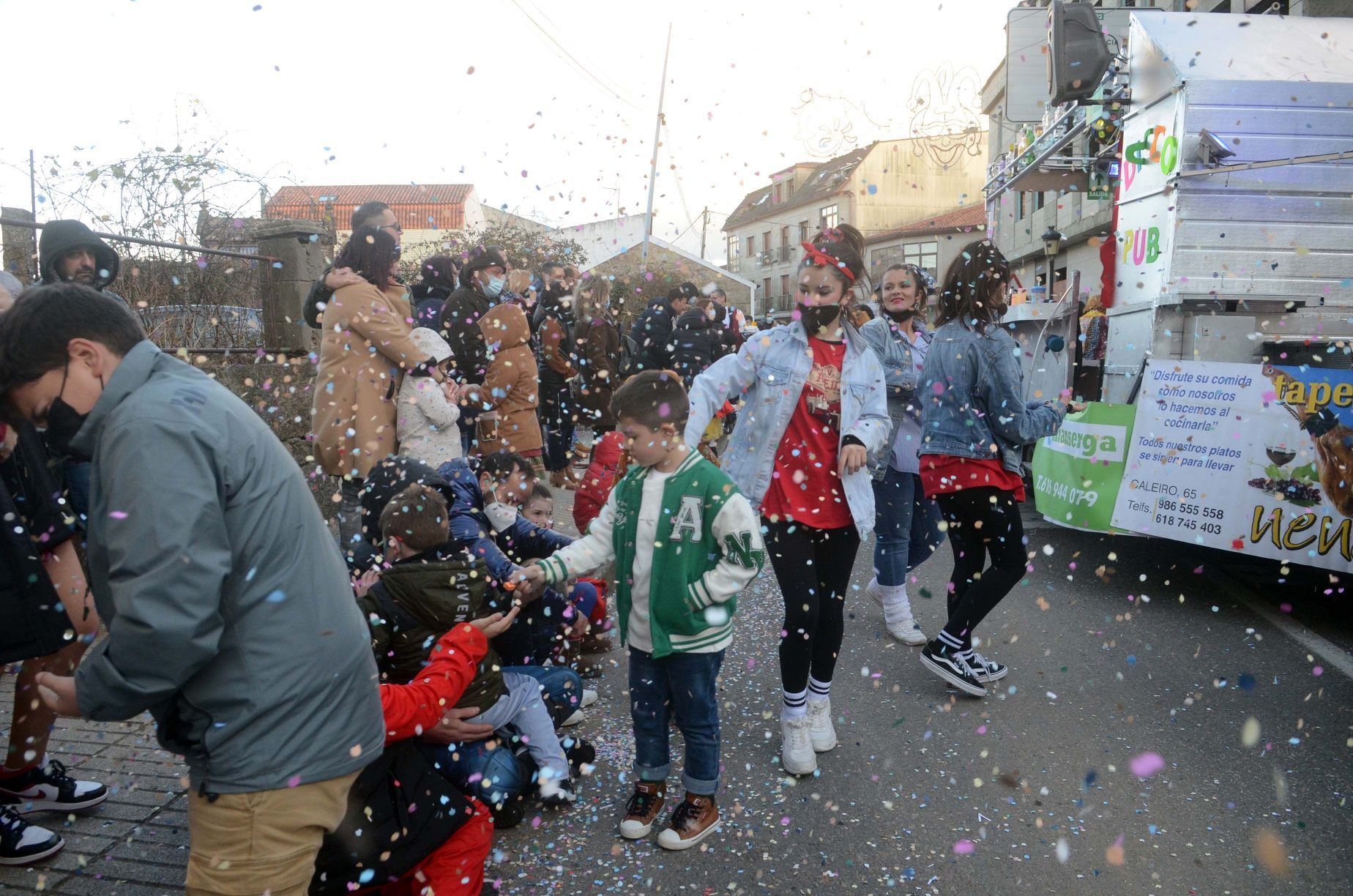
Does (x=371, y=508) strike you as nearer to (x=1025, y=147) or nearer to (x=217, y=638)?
(x=217, y=638)

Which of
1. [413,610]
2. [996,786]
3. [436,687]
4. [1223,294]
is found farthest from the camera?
[1223,294]

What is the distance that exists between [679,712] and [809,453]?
1147mm

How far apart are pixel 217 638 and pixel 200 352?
5.02m

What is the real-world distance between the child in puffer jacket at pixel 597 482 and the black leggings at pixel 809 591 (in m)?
2.24

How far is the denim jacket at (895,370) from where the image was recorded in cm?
491

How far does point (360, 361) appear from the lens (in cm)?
455

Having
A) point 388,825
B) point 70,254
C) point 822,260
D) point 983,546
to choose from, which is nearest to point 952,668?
point 983,546

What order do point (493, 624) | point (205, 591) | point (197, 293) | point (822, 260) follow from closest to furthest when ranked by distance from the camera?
point (205, 591)
point (493, 624)
point (822, 260)
point (197, 293)

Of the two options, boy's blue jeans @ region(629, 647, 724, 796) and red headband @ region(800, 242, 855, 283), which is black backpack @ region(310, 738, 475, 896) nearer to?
boy's blue jeans @ region(629, 647, 724, 796)

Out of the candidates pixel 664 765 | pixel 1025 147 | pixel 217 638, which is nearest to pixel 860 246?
pixel 664 765

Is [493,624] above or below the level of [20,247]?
below

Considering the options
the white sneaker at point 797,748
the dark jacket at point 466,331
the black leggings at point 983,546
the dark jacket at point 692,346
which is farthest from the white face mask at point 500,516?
the dark jacket at point 692,346

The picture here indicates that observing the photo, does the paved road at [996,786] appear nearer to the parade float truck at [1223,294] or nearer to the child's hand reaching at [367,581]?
the parade float truck at [1223,294]

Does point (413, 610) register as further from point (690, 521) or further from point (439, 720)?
point (690, 521)
